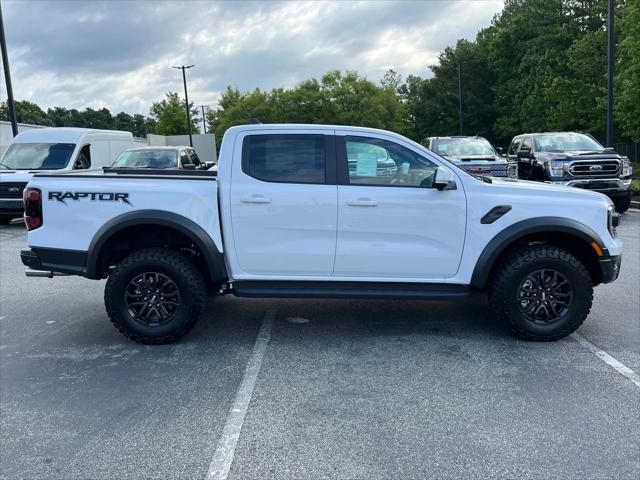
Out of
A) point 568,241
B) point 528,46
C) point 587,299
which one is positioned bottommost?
point 587,299

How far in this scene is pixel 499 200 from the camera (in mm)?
4957

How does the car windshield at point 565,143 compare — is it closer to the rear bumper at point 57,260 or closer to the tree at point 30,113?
the rear bumper at point 57,260

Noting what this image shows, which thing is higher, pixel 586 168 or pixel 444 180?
pixel 444 180

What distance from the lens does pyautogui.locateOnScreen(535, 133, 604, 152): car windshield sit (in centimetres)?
1408

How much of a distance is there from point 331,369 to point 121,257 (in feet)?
7.67

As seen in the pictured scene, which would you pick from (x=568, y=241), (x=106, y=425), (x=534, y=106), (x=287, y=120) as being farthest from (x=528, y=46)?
(x=106, y=425)

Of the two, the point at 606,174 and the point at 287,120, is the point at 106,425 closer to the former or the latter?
the point at 606,174

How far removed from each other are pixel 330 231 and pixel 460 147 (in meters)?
11.7

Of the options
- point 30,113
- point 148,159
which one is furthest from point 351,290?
point 30,113

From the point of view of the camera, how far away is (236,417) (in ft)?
12.3

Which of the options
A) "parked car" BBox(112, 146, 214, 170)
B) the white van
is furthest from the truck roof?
"parked car" BBox(112, 146, 214, 170)

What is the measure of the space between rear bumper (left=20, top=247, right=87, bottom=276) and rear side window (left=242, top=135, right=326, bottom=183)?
1.67 metres

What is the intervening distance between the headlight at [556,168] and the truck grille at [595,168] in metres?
0.19

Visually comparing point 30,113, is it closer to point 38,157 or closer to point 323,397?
point 38,157
